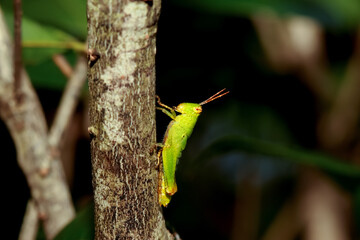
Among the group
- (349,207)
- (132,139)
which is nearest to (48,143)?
(132,139)

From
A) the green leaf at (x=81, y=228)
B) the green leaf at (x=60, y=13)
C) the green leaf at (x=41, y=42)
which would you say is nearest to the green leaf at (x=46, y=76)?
the green leaf at (x=60, y=13)

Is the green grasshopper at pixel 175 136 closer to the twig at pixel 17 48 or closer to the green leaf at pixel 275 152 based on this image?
the green leaf at pixel 275 152

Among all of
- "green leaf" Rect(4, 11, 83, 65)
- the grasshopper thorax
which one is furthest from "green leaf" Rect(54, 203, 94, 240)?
"green leaf" Rect(4, 11, 83, 65)

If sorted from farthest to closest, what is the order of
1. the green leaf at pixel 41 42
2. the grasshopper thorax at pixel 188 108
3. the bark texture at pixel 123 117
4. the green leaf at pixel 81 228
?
the green leaf at pixel 41 42
the grasshopper thorax at pixel 188 108
the green leaf at pixel 81 228
the bark texture at pixel 123 117

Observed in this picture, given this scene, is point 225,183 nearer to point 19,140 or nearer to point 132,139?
point 19,140

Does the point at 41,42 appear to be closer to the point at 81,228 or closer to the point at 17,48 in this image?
the point at 17,48

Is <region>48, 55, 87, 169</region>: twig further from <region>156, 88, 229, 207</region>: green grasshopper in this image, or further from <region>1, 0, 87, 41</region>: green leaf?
<region>156, 88, 229, 207</region>: green grasshopper

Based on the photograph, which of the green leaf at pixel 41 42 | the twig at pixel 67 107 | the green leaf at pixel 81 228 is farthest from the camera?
the green leaf at pixel 41 42
